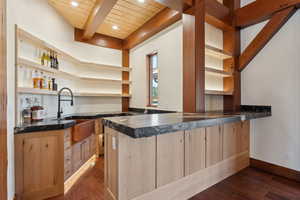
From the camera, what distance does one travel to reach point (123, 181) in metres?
1.50

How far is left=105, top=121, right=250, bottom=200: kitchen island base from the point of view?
4.99 feet

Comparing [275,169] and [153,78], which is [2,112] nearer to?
[153,78]

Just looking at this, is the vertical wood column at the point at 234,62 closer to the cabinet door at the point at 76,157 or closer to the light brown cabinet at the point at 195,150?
the light brown cabinet at the point at 195,150

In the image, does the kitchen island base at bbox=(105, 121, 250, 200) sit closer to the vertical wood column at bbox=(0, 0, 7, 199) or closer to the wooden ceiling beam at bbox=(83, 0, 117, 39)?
the vertical wood column at bbox=(0, 0, 7, 199)

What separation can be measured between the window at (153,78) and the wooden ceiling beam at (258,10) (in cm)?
193

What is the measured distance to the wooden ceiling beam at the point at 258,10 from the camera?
7.70 ft

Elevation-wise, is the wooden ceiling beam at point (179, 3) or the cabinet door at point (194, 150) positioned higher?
the wooden ceiling beam at point (179, 3)

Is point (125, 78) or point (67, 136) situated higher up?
point (125, 78)

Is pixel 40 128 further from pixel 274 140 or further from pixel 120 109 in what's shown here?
pixel 274 140

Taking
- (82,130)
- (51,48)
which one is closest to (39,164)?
(82,130)

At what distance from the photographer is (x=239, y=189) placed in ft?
6.89

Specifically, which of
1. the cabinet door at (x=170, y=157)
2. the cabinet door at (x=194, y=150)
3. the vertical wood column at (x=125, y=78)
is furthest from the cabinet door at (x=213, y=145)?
the vertical wood column at (x=125, y=78)

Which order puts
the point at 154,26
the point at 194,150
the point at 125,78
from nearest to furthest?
the point at 194,150 → the point at 154,26 → the point at 125,78

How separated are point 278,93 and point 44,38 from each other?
4.10 metres
